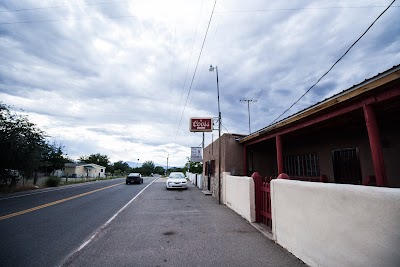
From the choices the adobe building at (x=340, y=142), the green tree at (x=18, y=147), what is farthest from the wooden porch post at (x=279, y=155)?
the green tree at (x=18, y=147)

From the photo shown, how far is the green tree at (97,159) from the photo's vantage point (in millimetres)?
81688

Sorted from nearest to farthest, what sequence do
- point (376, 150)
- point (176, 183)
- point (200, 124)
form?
point (376, 150)
point (200, 124)
point (176, 183)

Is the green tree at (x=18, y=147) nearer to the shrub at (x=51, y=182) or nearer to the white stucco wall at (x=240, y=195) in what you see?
the shrub at (x=51, y=182)

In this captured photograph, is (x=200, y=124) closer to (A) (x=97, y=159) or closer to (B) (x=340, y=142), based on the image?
(B) (x=340, y=142)

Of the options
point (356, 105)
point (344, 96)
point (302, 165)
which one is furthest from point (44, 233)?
point (302, 165)

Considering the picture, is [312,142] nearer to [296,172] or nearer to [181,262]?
[296,172]

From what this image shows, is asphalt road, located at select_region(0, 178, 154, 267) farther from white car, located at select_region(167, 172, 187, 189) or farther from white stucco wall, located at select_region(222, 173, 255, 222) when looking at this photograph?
white car, located at select_region(167, 172, 187, 189)

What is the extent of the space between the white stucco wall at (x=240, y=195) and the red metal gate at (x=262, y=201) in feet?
0.48

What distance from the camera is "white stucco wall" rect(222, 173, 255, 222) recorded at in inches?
249

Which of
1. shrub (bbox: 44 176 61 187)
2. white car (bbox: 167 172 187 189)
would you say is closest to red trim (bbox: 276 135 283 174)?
white car (bbox: 167 172 187 189)

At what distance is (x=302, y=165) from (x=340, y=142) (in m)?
2.51

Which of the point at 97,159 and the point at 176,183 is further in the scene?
the point at 97,159

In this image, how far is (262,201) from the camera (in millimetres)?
6074

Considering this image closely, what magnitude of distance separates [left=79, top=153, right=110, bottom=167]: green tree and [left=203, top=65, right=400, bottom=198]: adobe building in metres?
83.4
